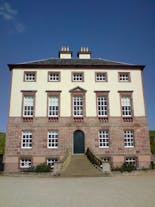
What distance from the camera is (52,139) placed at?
25.0 metres

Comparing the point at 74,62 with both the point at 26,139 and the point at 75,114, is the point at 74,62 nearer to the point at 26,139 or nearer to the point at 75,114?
the point at 75,114

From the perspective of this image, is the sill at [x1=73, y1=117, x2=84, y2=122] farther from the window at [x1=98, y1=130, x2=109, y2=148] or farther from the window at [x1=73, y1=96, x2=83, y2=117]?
the window at [x1=98, y1=130, x2=109, y2=148]

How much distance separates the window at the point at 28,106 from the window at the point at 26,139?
6.78ft

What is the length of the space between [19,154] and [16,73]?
9.72 metres

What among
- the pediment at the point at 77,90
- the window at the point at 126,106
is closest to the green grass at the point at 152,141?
the window at the point at 126,106

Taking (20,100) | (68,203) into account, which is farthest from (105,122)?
(68,203)

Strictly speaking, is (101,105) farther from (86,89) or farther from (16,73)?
(16,73)

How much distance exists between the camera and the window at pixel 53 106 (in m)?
25.7

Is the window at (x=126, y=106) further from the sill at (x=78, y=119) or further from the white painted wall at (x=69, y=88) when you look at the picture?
the sill at (x=78, y=119)

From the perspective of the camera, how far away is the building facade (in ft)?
80.7

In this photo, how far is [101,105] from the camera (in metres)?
26.2

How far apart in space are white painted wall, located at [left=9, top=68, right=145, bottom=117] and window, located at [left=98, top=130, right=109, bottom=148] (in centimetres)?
228

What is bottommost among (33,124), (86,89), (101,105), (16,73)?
(33,124)

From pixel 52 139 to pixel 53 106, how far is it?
3.85 metres
